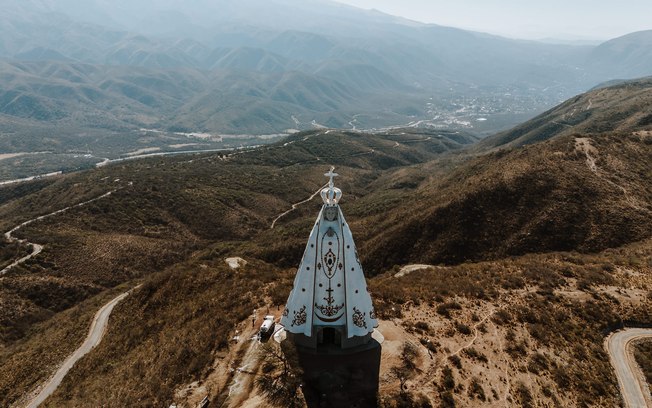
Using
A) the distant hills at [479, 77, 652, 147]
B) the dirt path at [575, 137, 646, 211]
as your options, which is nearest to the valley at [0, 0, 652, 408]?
the dirt path at [575, 137, 646, 211]

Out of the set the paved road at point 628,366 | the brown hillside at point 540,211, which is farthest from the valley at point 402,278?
the paved road at point 628,366

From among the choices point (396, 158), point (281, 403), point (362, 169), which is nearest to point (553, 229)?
point (281, 403)

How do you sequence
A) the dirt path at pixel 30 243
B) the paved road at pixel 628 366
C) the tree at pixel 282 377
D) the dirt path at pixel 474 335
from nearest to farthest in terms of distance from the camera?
the tree at pixel 282 377 → the paved road at pixel 628 366 → the dirt path at pixel 474 335 → the dirt path at pixel 30 243

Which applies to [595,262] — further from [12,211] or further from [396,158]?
[396,158]

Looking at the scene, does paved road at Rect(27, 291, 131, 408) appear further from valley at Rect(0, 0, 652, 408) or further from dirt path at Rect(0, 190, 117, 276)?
dirt path at Rect(0, 190, 117, 276)

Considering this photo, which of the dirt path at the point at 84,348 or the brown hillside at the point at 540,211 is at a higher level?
the brown hillside at the point at 540,211

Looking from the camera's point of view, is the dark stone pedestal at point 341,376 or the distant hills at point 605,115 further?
the distant hills at point 605,115

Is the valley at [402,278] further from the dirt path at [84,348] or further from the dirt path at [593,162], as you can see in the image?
the dirt path at [84,348]
